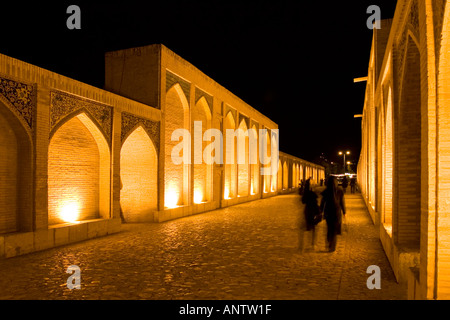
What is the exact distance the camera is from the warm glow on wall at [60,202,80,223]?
8348 mm

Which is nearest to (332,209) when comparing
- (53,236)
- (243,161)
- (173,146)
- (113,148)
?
(53,236)

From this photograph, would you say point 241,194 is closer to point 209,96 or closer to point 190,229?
point 209,96

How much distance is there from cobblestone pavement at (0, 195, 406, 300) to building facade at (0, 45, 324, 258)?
91cm

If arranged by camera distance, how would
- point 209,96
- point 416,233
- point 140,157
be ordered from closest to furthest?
point 416,233 < point 140,157 < point 209,96

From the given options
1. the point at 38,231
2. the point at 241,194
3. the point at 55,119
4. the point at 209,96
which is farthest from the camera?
the point at 241,194

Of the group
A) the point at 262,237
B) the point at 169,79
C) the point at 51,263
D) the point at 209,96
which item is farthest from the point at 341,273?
the point at 209,96

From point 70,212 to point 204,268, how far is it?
4.37m

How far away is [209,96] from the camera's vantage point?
15031mm

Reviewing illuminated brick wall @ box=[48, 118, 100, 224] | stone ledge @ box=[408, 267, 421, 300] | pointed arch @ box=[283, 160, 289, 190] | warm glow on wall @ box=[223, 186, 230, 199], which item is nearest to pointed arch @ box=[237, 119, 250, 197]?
warm glow on wall @ box=[223, 186, 230, 199]

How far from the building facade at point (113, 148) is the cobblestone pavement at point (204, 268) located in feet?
3.00

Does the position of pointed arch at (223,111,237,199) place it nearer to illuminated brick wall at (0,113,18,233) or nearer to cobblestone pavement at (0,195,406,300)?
cobblestone pavement at (0,195,406,300)

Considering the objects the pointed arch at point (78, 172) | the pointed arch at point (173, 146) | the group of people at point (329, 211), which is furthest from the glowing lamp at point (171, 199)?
the group of people at point (329, 211)

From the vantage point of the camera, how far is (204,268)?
5.59 m

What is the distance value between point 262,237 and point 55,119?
5.00 metres
